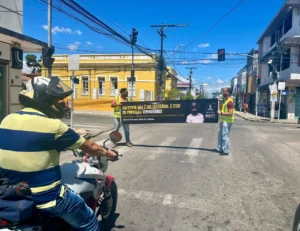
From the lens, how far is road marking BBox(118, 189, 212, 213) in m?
4.15

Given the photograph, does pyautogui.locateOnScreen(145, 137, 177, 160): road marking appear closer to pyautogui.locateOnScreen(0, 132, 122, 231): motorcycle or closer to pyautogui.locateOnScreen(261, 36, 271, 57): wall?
pyautogui.locateOnScreen(0, 132, 122, 231): motorcycle

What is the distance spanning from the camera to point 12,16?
10.2 m

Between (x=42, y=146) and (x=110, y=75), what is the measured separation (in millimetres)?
36122

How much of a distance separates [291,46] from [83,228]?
28206 mm

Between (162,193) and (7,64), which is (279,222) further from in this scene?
(7,64)

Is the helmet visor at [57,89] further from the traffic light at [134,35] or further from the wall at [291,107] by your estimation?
the wall at [291,107]

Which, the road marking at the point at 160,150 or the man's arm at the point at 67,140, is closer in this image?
the man's arm at the point at 67,140

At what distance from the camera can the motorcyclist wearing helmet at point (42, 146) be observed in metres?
1.95

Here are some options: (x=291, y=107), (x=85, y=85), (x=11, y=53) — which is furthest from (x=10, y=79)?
(x=85, y=85)

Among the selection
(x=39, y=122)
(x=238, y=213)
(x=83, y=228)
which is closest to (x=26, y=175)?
(x=39, y=122)

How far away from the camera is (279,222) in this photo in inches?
144

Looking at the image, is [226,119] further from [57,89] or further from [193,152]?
[57,89]

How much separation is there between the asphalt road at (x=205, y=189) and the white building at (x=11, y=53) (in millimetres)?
4407

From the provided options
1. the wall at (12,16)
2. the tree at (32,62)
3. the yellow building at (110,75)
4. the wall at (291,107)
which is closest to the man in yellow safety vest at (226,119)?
the wall at (12,16)
